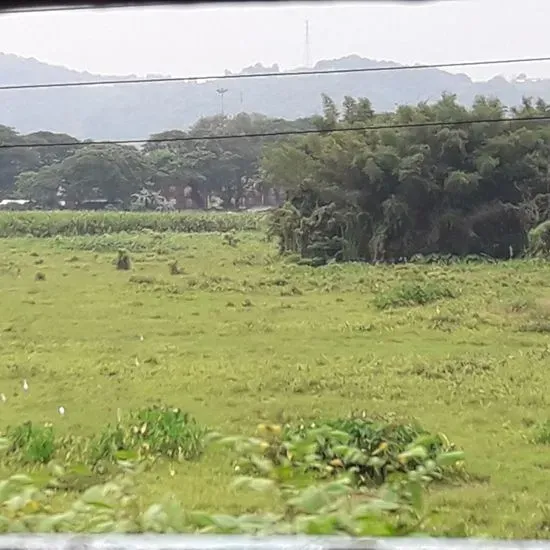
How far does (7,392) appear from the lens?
1.34 m

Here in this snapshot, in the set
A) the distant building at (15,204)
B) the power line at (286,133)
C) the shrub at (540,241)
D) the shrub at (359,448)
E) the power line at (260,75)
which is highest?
the power line at (260,75)

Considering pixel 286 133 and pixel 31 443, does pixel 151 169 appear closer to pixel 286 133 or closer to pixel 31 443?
pixel 286 133

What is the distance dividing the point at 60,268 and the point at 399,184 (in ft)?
2.22

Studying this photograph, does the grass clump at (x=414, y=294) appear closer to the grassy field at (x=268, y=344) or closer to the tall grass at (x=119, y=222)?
the grassy field at (x=268, y=344)

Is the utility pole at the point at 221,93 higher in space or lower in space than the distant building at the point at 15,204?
higher

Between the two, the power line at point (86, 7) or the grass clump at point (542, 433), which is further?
the grass clump at point (542, 433)

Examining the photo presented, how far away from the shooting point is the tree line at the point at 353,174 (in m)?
1.37

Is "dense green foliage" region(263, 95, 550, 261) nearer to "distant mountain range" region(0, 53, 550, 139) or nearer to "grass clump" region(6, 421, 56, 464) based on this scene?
"distant mountain range" region(0, 53, 550, 139)

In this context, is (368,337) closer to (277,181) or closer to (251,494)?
(277,181)

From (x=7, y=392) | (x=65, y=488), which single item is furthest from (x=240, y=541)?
(x=7, y=392)

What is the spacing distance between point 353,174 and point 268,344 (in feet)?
1.15

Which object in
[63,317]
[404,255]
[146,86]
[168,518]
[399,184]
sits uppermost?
[146,86]

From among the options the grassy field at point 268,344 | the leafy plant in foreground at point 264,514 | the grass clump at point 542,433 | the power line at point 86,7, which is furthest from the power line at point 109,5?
the grass clump at point 542,433

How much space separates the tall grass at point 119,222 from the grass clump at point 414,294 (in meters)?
0.28
